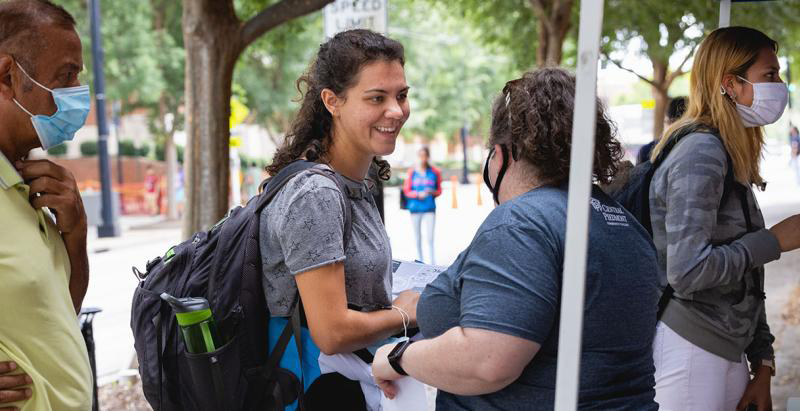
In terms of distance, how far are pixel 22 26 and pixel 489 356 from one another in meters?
1.34

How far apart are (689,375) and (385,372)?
117 centimetres

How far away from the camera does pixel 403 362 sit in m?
1.98

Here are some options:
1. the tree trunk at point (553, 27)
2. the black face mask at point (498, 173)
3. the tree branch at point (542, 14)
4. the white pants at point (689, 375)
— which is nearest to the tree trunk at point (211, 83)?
the white pants at point (689, 375)

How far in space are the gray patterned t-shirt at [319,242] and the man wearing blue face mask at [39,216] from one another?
490 millimetres

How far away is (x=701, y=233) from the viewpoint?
2496mm

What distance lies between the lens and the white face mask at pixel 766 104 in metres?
2.74

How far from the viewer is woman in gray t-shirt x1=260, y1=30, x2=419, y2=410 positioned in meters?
2.15

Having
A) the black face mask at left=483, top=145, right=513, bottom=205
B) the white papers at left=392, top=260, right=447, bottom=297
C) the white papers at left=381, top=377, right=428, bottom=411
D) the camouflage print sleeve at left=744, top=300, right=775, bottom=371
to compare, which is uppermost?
the black face mask at left=483, top=145, right=513, bottom=205

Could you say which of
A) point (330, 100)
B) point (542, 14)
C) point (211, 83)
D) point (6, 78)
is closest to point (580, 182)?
point (330, 100)

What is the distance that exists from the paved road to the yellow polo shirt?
9.48 ft

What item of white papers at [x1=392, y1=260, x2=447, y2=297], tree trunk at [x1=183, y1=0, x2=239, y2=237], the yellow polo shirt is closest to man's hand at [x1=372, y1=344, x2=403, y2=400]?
white papers at [x1=392, y1=260, x2=447, y2=297]

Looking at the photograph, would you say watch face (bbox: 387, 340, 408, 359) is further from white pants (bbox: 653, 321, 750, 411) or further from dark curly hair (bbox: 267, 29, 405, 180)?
white pants (bbox: 653, 321, 750, 411)

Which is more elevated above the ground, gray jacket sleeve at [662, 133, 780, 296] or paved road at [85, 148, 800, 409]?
gray jacket sleeve at [662, 133, 780, 296]

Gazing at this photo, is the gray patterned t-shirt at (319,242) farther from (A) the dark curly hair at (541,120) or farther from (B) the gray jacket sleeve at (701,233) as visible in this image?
(B) the gray jacket sleeve at (701,233)
